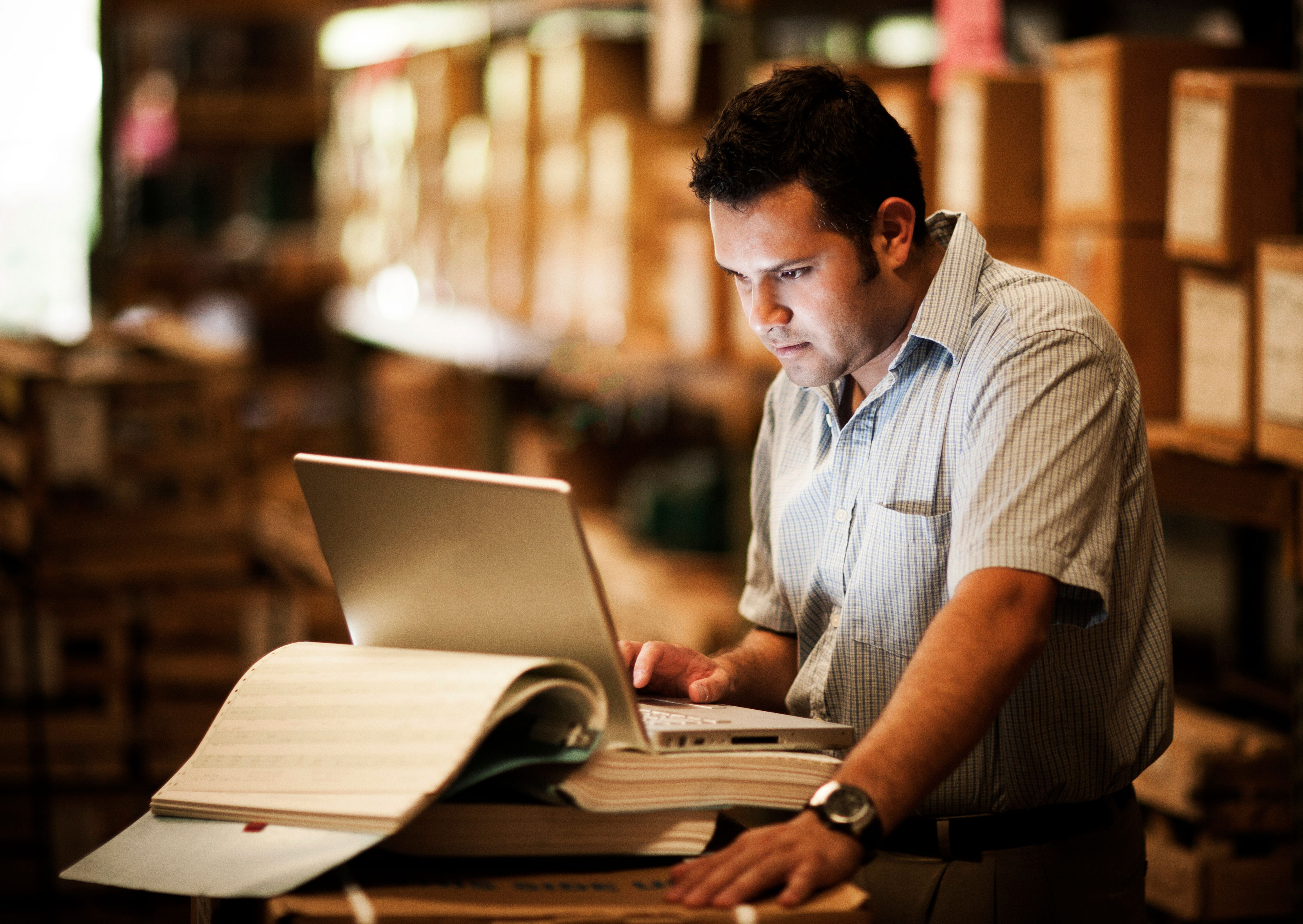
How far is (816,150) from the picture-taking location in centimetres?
141

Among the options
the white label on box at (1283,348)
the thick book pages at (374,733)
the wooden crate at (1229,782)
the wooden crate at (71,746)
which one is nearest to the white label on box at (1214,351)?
the white label on box at (1283,348)

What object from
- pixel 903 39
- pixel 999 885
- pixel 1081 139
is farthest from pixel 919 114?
pixel 903 39

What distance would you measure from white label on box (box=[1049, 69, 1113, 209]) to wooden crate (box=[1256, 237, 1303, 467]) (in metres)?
0.38

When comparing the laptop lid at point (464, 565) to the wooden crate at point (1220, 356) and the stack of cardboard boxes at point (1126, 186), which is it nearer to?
the wooden crate at point (1220, 356)

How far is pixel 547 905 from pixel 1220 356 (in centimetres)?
158

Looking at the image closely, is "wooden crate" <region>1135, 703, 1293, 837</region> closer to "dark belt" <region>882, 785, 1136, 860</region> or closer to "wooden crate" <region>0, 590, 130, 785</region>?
"dark belt" <region>882, 785, 1136, 860</region>

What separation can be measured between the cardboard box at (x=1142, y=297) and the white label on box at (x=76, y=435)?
242 centimetres

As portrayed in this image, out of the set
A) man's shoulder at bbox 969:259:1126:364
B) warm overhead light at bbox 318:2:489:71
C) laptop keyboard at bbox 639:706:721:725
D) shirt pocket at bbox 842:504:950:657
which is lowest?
laptop keyboard at bbox 639:706:721:725

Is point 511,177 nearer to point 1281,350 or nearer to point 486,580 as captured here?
point 1281,350

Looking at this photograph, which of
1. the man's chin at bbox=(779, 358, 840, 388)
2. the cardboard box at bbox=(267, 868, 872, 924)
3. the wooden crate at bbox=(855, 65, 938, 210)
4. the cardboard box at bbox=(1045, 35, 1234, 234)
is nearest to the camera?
the cardboard box at bbox=(267, 868, 872, 924)

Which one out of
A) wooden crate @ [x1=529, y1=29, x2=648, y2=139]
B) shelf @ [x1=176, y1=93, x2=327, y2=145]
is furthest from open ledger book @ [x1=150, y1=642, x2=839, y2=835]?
shelf @ [x1=176, y1=93, x2=327, y2=145]

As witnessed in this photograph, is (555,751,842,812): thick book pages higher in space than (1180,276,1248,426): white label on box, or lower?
lower

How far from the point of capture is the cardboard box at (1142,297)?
2.38m

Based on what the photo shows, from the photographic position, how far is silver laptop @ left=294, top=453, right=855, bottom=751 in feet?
Result: 3.72
